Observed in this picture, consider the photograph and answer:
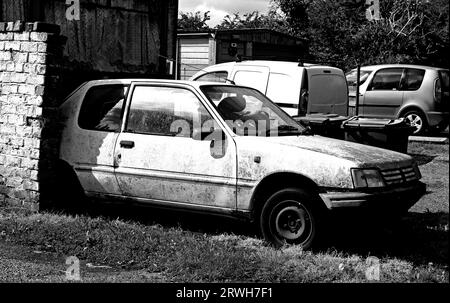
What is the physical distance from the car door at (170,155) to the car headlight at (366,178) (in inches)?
47.8

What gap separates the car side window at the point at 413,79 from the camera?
16.5 meters

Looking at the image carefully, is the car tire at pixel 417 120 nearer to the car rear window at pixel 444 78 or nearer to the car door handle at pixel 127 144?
the car rear window at pixel 444 78

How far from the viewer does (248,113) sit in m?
7.21

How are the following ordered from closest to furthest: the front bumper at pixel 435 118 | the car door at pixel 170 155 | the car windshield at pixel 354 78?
the car door at pixel 170 155 → the front bumper at pixel 435 118 → the car windshield at pixel 354 78

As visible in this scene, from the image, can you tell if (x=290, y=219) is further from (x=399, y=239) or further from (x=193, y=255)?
(x=399, y=239)

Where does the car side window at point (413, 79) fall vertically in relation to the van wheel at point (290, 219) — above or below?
above

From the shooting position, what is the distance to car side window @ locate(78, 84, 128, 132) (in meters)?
7.51

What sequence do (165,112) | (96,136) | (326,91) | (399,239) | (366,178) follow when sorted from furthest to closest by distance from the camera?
(326,91) → (96,136) → (165,112) → (399,239) → (366,178)

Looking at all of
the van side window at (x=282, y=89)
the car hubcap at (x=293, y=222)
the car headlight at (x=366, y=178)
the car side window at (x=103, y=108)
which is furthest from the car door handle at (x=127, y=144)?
the van side window at (x=282, y=89)

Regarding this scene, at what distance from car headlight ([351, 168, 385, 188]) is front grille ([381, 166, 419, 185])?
97 mm

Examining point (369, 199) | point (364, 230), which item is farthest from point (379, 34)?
point (369, 199)

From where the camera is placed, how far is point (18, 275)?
5.57 m

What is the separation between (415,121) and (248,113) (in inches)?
402

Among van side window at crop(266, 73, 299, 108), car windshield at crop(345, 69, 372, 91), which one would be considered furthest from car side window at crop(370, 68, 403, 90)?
van side window at crop(266, 73, 299, 108)
